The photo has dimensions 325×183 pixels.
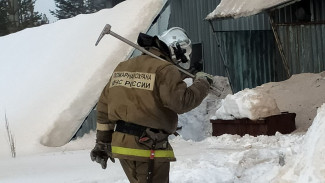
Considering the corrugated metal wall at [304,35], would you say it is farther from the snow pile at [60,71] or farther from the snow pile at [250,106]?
the snow pile at [60,71]

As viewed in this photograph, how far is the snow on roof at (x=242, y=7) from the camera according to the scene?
36.3 ft

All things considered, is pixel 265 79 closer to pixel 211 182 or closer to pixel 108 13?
pixel 108 13

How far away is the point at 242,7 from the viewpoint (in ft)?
38.6

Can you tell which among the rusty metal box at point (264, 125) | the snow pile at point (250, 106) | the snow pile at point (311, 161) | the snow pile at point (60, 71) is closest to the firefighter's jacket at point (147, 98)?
the snow pile at point (311, 161)

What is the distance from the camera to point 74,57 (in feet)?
44.8

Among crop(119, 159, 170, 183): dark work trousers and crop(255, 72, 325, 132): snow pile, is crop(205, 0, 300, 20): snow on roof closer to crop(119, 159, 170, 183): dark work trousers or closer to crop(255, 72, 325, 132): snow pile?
crop(255, 72, 325, 132): snow pile

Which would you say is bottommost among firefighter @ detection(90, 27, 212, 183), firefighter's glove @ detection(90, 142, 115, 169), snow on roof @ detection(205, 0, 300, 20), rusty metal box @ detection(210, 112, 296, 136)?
rusty metal box @ detection(210, 112, 296, 136)

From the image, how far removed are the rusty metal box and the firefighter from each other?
496 cm

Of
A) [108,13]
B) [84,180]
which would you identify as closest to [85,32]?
[108,13]

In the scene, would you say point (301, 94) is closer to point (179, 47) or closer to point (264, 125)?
point (264, 125)

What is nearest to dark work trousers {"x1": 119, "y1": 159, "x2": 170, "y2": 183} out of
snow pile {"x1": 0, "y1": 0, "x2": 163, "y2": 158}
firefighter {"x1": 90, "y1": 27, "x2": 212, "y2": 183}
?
firefighter {"x1": 90, "y1": 27, "x2": 212, "y2": 183}

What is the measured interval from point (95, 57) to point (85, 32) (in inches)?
91.6

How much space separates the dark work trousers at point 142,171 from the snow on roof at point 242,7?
7.25 meters

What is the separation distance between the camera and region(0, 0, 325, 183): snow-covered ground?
6461 millimetres
